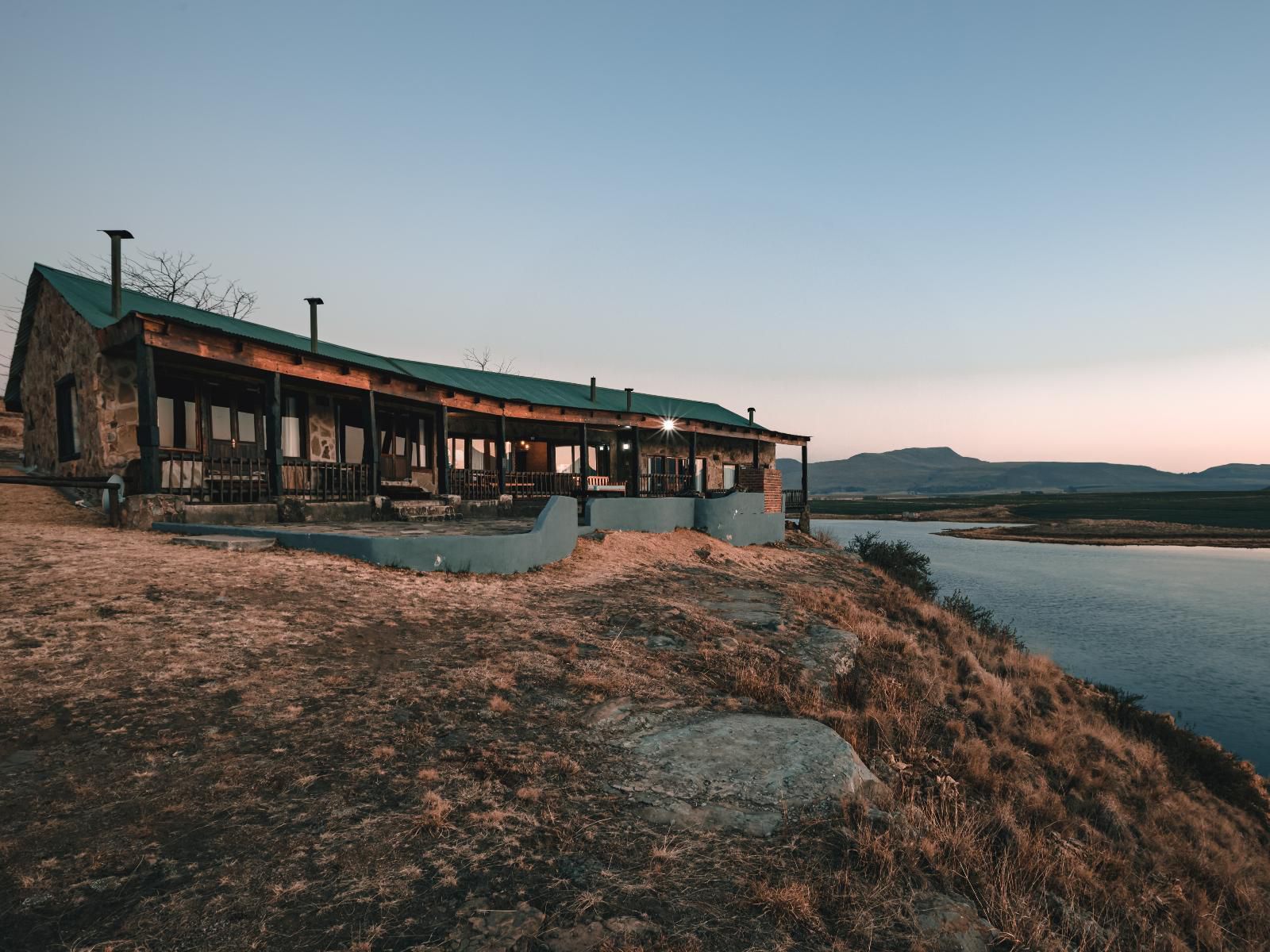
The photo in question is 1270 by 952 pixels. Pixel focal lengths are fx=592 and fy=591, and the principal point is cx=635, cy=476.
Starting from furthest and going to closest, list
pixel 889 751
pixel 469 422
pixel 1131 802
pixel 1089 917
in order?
pixel 469 422
pixel 1131 802
pixel 889 751
pixel 1089 917

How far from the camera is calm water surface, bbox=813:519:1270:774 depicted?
12336mm

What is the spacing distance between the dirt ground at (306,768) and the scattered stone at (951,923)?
0.83m

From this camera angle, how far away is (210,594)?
654 cm

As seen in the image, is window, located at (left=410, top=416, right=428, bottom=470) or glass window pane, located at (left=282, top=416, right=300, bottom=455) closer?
glass window pane, located at (left=282, top=416, right=300, bottom=455)

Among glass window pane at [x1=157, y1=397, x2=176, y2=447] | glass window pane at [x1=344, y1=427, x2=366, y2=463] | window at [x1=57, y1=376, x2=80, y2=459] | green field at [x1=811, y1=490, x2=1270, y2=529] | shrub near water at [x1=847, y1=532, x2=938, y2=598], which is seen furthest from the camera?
green field at [x1=811, y1=490, x2=1270, y2=529]

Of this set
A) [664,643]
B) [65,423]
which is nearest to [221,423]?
[65,423]

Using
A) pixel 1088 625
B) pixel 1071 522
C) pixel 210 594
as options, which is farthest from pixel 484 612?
pixel 1071 522

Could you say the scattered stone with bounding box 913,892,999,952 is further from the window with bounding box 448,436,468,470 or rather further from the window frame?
the window with bounding box 448,436,468,470

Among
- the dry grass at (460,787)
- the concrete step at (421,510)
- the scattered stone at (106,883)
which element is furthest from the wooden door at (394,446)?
the scattered stone at (106,883)

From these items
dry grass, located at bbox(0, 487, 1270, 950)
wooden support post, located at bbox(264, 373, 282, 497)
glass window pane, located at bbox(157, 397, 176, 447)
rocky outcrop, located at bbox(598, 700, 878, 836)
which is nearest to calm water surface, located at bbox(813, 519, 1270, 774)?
dry grass, located at bbox(0, 487, 1270, 950)

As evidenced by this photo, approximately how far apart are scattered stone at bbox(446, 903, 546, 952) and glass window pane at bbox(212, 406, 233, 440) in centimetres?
1498

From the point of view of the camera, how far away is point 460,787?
371 centimetres

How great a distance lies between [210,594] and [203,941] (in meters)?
5.12

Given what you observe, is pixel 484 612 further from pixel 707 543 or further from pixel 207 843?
pixel 707 543
